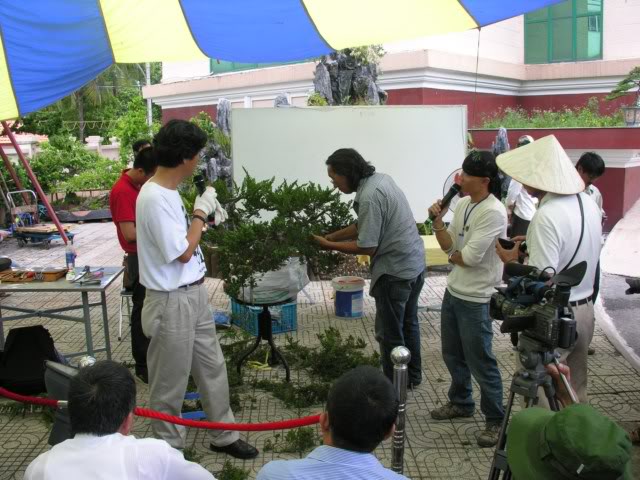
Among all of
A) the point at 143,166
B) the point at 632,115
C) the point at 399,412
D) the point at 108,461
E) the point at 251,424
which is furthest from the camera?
the point at 632,115

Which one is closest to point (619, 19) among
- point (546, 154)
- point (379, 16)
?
point (379, 16)

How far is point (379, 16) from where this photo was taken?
4.85m

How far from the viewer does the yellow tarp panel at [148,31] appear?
15.9 feet

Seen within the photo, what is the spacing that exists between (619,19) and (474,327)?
12900 millimetres

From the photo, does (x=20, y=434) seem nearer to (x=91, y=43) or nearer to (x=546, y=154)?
(x=91, y=43)

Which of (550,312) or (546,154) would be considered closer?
(550,312)

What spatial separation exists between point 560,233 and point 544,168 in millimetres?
416

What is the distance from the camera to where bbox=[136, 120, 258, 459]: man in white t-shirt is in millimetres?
3322

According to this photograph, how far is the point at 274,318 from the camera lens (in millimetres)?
6211

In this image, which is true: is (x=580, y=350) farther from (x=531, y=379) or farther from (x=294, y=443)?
(x=294, y=443)

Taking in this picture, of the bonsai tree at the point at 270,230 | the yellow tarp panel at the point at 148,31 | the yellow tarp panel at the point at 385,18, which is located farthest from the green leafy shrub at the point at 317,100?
the bonsai tree at the point at 270,230

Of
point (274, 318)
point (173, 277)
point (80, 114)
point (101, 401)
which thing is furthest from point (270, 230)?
point (80, 114)

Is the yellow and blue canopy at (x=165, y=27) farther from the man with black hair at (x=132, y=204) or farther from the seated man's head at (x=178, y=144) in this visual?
the seated man's head at (x=178, y=144)

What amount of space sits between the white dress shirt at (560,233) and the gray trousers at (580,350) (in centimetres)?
10
